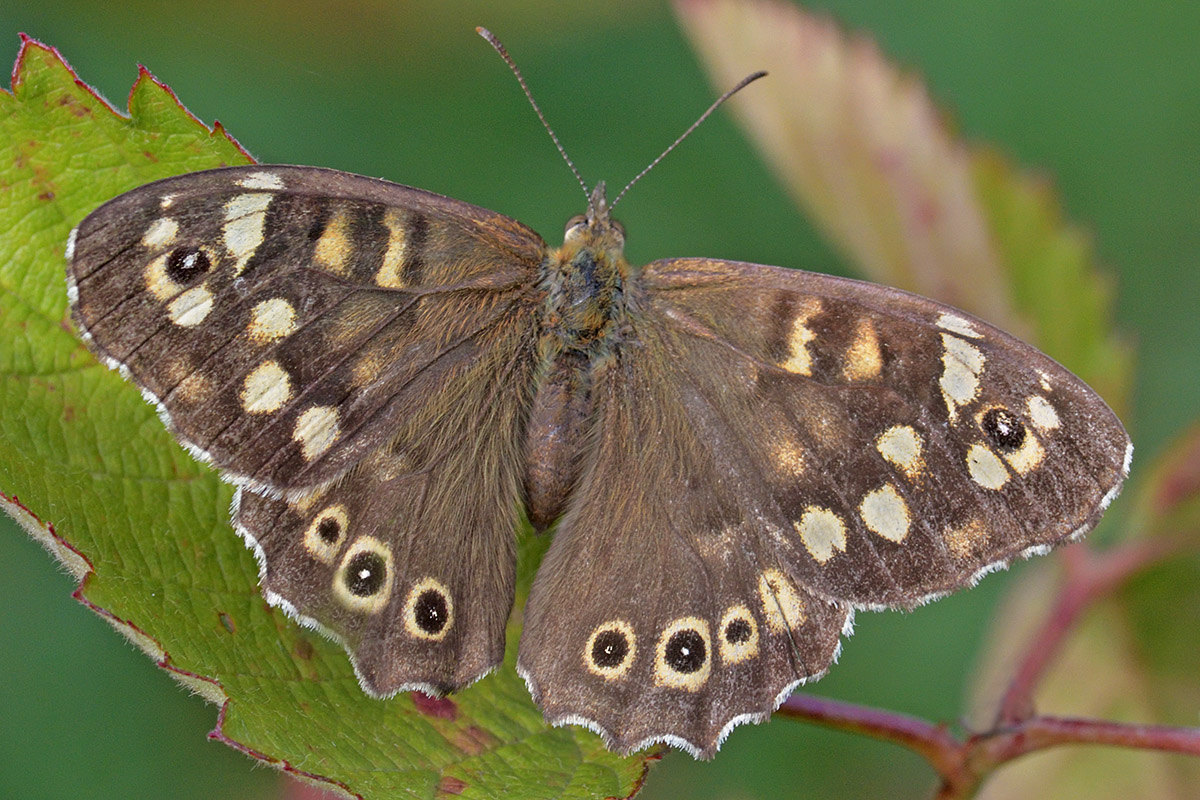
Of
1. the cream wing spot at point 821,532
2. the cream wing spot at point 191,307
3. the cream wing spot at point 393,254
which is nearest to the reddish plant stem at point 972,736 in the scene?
the cream wing spot at point 821,532

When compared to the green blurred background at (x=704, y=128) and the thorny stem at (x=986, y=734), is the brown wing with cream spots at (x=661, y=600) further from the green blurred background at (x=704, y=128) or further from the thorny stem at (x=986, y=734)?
the green blurred background at (x=704, y=128)

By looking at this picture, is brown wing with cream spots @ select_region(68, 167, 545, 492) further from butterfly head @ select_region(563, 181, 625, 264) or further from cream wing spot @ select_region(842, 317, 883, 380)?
cream wing spot @ select_region(842, 317, 883, 380)

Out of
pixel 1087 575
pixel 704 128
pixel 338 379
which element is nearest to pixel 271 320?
pixel 338 379

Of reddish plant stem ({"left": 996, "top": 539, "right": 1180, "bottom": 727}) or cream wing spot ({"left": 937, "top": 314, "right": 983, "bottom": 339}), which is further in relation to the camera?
reddish plant stem ({"left": 996, "top": 539, "right": 1180, "bottom": 727})

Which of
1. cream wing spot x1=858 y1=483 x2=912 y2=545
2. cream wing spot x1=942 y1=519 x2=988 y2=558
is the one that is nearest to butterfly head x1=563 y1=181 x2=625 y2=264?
cream wing spot x1=858 y1=483 x2=912 y2=545

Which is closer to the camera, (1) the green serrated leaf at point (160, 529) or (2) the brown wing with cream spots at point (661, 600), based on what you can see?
(1) the green serrated leaf at point (160, 529)

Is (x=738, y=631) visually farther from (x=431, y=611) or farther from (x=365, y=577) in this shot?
(x=365, y=577)
